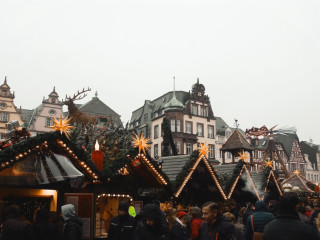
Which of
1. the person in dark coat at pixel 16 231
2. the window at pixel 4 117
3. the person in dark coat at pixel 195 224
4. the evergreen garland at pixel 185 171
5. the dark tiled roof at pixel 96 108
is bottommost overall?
the person in dark coat at pixel 195 224

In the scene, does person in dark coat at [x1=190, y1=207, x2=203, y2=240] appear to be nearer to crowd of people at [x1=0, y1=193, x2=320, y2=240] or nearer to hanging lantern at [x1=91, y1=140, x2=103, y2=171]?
crowd of people at [x1=0, y1=193, x2=320, y2=240]

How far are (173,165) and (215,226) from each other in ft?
34.3

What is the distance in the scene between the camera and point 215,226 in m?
5.86

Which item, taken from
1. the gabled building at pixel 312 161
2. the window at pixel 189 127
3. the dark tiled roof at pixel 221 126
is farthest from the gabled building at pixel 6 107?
the gabled building at pixel 312 161

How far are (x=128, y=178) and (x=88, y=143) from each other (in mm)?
2323

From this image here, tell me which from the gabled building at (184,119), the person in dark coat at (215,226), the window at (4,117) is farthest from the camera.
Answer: the gabled building at (184,119)

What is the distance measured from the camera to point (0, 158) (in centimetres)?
869

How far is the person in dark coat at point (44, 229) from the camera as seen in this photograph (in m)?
5.30

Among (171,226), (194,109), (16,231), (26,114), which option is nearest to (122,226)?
(171,226)

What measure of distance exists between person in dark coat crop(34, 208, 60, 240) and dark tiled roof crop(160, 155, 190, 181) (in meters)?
10.0

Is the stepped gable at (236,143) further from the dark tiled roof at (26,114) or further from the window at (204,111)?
the dark tiled roof at (26,114)

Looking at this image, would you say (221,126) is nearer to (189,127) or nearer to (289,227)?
(189,127)

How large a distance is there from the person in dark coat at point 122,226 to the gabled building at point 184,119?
4176 centimetres

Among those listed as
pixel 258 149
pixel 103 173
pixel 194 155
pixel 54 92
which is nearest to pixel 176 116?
pixel 54 92
